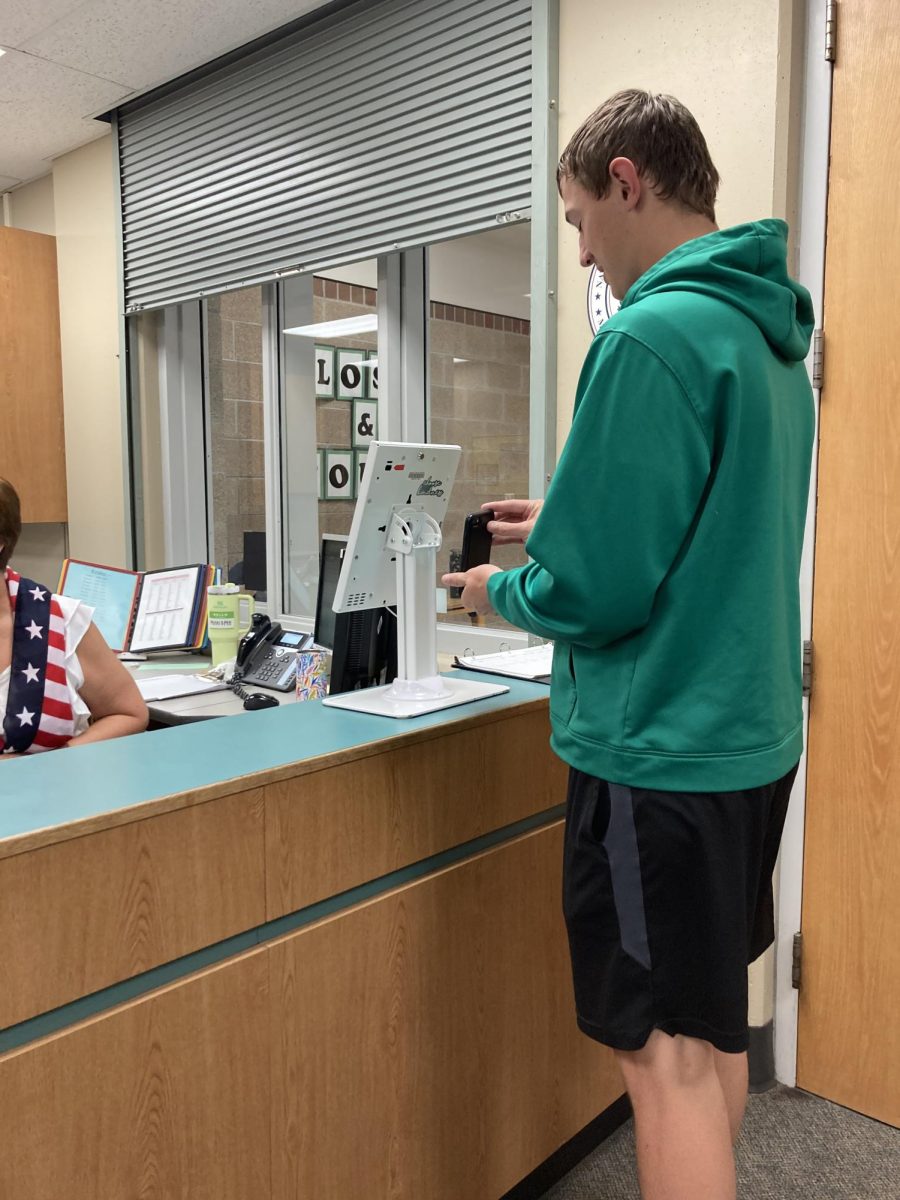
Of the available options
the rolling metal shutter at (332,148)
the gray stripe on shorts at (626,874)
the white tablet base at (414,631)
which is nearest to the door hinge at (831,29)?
the rolling metal shutter at (332,148)

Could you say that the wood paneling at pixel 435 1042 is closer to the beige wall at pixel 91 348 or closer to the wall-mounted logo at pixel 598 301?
the wall-mounted logo at pixel 598 301

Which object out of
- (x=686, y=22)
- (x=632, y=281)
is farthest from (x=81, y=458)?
(x=632, y=281)

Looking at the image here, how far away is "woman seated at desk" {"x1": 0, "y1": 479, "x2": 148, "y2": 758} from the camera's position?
1876 millimetres

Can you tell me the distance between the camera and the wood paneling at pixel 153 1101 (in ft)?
3.43

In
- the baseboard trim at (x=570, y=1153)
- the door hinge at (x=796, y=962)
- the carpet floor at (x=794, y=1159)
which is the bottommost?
the carpet floor at (x=794, y=1159)

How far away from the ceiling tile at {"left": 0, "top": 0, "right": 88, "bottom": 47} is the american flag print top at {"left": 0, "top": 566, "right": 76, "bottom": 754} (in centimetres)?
192

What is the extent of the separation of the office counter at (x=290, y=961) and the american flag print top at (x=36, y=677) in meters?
0.58

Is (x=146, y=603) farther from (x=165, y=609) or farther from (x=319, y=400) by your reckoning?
(x=319, y=400)

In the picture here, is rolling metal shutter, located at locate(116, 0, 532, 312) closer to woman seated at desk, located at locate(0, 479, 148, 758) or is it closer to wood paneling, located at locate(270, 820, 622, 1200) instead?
woman seated at desk, located at locate(0, 479, 148, 758)

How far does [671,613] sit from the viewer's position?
112 cm

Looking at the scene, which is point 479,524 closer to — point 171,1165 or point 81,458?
point 171,1165

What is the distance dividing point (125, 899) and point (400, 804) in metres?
0.46

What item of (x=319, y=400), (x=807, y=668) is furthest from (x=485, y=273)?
(x=807, y=668)

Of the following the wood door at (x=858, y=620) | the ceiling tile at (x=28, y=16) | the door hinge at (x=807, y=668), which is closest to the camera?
the wood door at (x=858, y=620)
